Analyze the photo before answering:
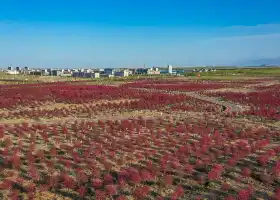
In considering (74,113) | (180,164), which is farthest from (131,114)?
(180,164)

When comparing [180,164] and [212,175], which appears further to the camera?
[180,164]

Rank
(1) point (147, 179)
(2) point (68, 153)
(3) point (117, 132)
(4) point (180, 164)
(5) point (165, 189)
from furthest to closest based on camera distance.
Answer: (3) point (117, 132)
(2) point (68, 153)
(4) point (180, 164)
(1) point (147, 179)
(5) point (165, 189)

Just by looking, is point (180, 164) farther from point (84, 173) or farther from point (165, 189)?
point (84, 173)

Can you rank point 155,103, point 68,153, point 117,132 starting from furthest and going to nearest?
point 155,103, point 117,132, point 68,153

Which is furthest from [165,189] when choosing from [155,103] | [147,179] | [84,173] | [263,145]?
[155,103]

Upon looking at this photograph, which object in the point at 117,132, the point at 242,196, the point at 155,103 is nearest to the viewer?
the point at 242,196

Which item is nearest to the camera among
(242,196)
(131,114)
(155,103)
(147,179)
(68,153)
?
(242,196)

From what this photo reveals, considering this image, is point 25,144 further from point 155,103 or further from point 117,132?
point 155,103

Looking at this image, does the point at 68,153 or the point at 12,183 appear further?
the point at 68,153
